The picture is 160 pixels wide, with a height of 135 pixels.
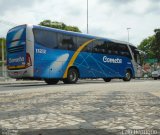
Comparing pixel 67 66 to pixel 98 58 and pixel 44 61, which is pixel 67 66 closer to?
pixel 44 61

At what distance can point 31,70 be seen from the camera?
20.0 m

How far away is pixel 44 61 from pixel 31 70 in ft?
3.43

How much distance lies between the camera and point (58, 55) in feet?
70.2

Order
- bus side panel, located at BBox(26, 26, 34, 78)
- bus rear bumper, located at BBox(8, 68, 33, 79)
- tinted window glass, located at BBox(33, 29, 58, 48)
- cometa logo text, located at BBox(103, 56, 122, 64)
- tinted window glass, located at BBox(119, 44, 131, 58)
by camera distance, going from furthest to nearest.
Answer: tinted window glass, located at BBox(119, 44, 131, 58), cometa logo text, located at BBox(103, 56, 122, 64), tinted window glass, located at BBox(33, 29, 58, 48), bus rear bumper, located at BBox(8, 68, 33, 79), bus side panel, located at BBox(26, 26, 34, 78)

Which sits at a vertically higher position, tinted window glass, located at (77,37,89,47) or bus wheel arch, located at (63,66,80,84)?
tinted window glass, located at (77,37,89,47)

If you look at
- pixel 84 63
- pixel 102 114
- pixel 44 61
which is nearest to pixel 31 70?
pixel 44 61

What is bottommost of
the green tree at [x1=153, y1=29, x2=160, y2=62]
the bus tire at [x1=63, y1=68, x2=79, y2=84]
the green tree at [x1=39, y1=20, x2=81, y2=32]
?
the bus tire at [x1=63, y1=68, x2=79, y2=84]

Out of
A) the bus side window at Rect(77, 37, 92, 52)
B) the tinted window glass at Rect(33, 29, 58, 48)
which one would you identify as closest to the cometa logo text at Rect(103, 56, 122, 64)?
the bus side window at Rect(77, 37, 92, 52)

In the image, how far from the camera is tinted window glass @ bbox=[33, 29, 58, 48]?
66.1ft

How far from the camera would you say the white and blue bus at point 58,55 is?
2006cm

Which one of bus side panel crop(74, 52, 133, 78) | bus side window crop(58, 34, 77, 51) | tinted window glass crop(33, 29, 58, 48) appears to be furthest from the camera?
bus side panel crop(74, 52, 133, 78)

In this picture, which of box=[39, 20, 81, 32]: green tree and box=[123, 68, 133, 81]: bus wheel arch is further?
box=[39, 20, 81, 32]: green tree

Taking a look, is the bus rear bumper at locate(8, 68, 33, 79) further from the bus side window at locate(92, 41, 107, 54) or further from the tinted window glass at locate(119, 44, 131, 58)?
the tinted window glass at locate(119, 44, 131, 58)

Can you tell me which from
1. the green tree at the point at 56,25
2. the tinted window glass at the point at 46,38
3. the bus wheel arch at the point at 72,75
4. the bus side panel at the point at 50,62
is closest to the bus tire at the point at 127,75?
the bus wheel arch at the point at 72,75
